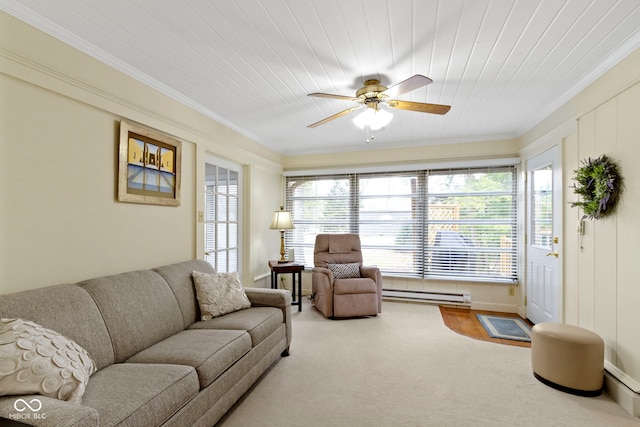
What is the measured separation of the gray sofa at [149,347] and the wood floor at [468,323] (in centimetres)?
223

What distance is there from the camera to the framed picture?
2304 mm

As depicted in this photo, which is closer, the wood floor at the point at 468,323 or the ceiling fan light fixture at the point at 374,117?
the ceiling fan light fixture at the point at 374,117

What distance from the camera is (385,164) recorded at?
187 inches

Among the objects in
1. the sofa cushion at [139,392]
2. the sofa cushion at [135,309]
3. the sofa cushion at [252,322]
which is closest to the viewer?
the sofa cushion at [139,392]

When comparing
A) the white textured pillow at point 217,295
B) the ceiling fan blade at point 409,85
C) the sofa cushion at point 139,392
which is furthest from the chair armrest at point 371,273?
the sofa cushion at point 139,392

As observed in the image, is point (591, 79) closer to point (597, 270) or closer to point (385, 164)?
point (597, 270)

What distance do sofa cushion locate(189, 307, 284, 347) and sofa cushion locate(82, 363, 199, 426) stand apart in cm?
63

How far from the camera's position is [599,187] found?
229 centimetres

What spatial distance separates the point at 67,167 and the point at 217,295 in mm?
1408

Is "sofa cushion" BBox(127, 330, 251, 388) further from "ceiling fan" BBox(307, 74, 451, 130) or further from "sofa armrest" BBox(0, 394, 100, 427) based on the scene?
"ceiling fan" BBox(307, 74, 451, 130)

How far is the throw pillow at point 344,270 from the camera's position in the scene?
13.6ft

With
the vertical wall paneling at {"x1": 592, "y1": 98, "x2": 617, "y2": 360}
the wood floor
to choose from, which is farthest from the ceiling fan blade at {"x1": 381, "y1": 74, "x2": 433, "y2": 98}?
the wood floor

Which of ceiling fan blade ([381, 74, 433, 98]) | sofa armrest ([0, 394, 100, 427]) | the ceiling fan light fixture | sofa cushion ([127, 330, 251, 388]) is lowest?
sofa cushion ([127, 330, 251, 388])

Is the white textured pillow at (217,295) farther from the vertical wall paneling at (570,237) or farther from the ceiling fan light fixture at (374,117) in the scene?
the vertical wall paneling at (570,237)
